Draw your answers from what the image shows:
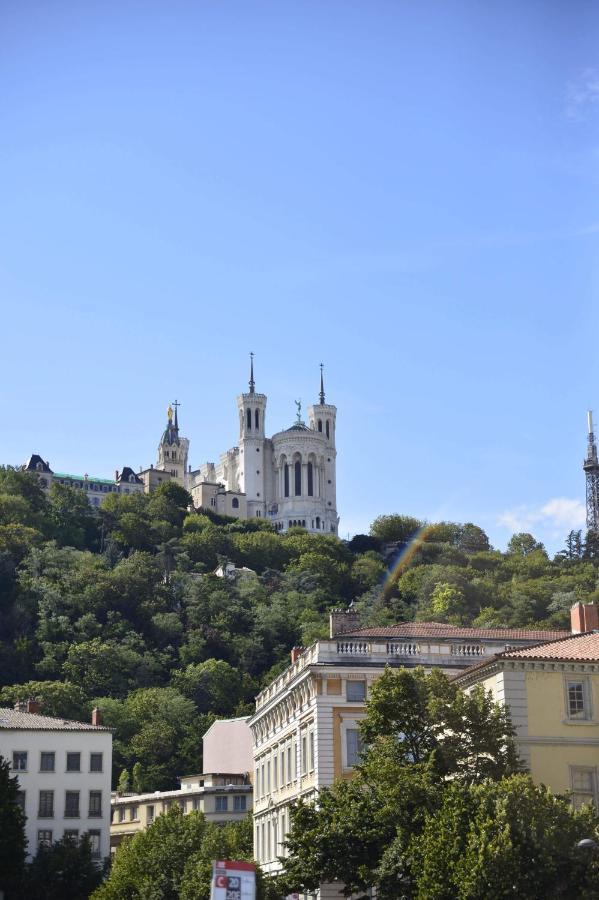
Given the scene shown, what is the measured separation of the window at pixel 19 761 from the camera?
93750 mm

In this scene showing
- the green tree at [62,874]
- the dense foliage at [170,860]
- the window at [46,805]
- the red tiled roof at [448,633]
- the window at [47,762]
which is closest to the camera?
the dense foliage at [170,860]

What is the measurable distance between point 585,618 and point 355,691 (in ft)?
34.1

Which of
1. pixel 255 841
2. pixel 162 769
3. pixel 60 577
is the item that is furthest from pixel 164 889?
pixel 60 577

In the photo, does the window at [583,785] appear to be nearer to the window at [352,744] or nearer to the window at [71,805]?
the window at [352,744]

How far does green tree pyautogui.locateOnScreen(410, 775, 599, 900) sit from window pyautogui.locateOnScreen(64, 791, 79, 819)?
5181cm

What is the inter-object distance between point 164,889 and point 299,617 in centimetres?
11571

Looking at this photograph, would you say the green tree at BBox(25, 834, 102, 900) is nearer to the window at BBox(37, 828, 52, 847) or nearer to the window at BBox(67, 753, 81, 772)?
the window at BBox(37, 828, 52, 847)

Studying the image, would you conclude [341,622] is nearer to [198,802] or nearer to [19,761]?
[19,761]

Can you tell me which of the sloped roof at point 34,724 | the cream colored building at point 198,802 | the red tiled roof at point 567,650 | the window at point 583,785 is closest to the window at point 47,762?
the sloped roof at point 34,724

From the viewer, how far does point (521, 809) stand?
44.9 metres

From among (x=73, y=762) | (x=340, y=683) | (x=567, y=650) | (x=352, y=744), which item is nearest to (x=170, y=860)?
(x=352, y=744)

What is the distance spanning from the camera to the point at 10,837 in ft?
265

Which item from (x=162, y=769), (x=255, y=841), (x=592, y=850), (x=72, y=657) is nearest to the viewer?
(x=592, y=850)

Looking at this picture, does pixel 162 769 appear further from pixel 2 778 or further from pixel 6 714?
pixel 2 778
